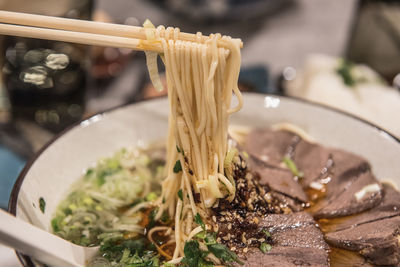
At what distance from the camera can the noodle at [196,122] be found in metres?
1.82

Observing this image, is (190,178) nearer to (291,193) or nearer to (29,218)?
(291,193)

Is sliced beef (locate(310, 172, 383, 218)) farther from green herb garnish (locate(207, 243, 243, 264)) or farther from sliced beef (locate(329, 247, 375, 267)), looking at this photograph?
green herb garnish (locate(207, 243, 243, 264))

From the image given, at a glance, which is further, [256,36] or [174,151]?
[256,36]

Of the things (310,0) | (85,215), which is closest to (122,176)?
(85,215)

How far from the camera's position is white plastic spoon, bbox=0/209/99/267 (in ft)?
5.26

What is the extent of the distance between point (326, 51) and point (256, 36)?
863 mm

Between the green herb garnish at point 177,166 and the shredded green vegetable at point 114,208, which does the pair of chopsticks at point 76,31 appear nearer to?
the green herb garnish at point 177,166

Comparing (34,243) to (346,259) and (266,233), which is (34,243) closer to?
(266,233)

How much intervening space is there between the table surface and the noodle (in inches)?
110

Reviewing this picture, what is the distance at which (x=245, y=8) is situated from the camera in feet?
17.0

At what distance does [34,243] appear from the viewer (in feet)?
5.45

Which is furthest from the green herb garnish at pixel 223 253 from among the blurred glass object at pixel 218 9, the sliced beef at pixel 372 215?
the blurred glass object at pixel 218 9

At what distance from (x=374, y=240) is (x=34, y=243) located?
152 centimetres

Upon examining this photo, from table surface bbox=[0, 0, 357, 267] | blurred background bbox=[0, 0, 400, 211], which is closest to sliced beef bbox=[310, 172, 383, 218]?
blurred background bbox=[0, 0, 400, 211]
